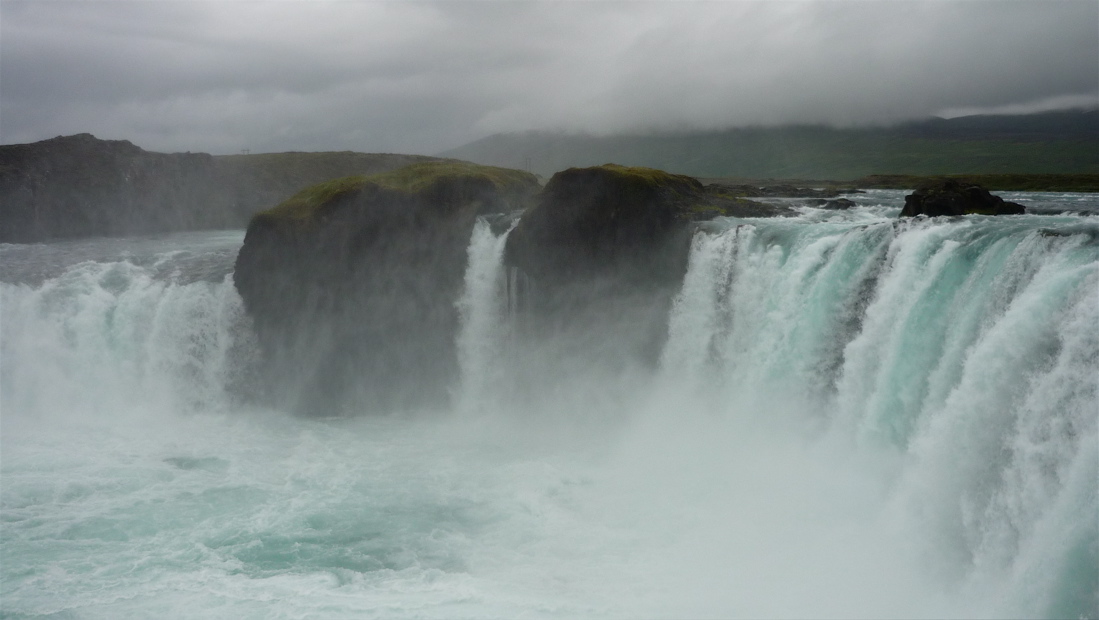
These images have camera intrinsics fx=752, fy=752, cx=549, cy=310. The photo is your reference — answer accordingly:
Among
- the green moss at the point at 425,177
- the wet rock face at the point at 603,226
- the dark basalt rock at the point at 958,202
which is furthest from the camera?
the green moss at the point at 425,177

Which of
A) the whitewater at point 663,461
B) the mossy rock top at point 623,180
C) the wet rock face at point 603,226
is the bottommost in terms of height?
the whitewater at point 663,461

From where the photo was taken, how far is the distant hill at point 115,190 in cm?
5075

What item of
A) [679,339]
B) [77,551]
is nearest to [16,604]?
[77,551]

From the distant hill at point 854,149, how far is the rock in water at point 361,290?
5241 cm

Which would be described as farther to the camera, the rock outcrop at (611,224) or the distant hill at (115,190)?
the distant hill at (115,190)

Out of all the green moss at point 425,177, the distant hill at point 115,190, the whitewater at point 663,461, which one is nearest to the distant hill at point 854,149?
the distant hill at point 115,190

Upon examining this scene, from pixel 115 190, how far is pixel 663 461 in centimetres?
4848

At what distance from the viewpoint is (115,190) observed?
53625mm

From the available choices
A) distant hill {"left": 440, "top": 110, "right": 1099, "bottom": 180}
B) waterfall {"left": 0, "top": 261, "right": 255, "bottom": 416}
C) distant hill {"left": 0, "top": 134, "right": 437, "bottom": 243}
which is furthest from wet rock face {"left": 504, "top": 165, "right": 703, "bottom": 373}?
distant hill {"left": 440, "top": 110, "right": 1099, "bottom": 180}

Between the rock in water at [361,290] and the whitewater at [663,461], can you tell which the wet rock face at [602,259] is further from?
the rock in water at [361,290]

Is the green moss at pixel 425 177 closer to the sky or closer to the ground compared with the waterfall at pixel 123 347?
closer to the sky

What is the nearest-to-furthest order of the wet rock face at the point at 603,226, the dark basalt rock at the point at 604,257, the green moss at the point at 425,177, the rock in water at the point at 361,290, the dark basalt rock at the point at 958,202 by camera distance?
1. the dark basalt rock at the point at 958,202
2. the dark basalt rock at the point at 604,257
3. the wet rock face at the point at 603,226
4. the rock in water at the point at 361,290
5. the green moss at the point at 425,177

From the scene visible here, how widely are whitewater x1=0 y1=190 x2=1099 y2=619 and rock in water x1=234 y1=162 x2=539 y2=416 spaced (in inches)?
64.6

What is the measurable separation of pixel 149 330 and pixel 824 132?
462 ft
